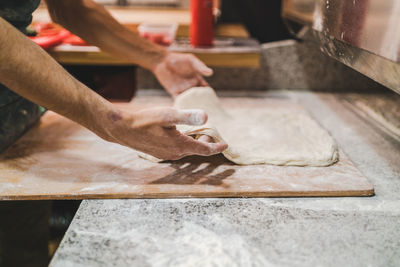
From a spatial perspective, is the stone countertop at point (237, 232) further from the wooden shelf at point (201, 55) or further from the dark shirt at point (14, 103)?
the wooden shelf at point (201, 55)

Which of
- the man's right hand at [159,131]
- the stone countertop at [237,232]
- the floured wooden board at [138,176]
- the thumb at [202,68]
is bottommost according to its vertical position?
the stone countertop at [237,232]

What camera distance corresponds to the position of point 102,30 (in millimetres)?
1387

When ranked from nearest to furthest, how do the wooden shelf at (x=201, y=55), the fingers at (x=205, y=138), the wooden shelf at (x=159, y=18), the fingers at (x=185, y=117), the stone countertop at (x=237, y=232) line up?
the stone countertop at (x=237, y=232) < the fingers at (x=185, y=117) < the fingers at (x=205, y=138) < the wooden shelf at (x=201, y=55) < the wooden shelf at (x=159, y=18)

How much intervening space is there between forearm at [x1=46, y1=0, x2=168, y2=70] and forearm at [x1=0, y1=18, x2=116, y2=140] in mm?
575

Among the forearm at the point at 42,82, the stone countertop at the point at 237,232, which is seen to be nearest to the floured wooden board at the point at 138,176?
the stone countertop at the point at 237,232

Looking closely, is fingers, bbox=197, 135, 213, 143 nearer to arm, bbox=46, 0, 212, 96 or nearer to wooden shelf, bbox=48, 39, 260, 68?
arm, bbox=46, 0, 212, 96

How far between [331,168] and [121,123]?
2.18 feet

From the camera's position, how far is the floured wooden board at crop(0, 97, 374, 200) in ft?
2.97

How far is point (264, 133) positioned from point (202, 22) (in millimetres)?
780

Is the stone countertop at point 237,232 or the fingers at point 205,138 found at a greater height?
the fingers at point 205,138

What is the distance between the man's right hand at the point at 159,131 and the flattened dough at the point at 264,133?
10cm

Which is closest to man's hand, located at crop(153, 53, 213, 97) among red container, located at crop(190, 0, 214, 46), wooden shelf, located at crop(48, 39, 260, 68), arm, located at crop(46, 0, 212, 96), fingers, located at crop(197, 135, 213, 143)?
arm, located at crop(46, 0, 212, 96)

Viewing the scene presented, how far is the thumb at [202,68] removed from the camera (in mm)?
1361

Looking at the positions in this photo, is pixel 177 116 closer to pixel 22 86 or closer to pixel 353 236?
pixel 22 86
